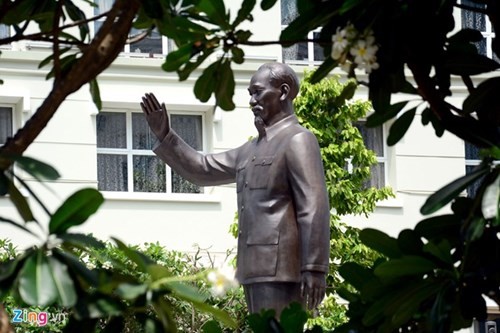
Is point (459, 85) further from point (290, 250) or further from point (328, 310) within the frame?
point (290, 250)

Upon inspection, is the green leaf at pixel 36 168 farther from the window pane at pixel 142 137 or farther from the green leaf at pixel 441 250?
the window pane at pixel 142 137

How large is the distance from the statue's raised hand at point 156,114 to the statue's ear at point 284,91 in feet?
1.83

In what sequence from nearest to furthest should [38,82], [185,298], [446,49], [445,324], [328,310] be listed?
1. [185,298]
2. [445,324]
3. [446,49]
4. [328,310]
5. [38,82]

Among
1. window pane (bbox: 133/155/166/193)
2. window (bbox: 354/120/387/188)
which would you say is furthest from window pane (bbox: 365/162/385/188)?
window pane (bbox: 133/155/166/193)

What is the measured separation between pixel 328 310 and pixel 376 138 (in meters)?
6.55

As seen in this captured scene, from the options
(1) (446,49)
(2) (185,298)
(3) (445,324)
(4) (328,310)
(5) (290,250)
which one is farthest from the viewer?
(4) (328,310)

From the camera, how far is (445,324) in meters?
3.37

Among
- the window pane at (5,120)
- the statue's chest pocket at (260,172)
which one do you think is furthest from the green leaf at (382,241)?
the window pane at (5,120)

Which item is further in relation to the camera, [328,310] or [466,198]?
[328,310]

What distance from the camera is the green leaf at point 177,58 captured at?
367 cm

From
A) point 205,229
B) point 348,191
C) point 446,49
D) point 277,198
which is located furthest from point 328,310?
point 446,49

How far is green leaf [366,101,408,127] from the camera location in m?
3.72

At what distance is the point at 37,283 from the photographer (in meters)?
2.71
